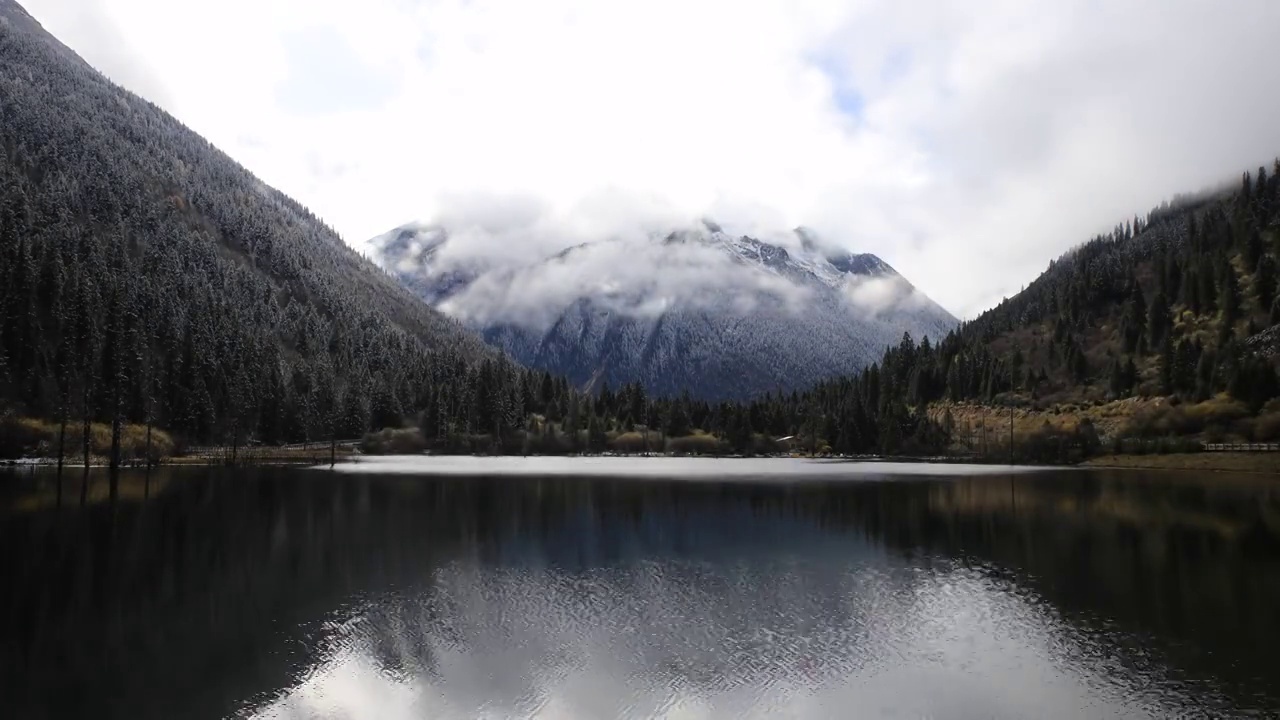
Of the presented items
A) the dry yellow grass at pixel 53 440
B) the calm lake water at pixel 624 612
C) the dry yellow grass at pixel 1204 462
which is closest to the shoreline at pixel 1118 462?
the dry yellow grass at pixel 1204 462

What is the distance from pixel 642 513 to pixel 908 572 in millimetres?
30788

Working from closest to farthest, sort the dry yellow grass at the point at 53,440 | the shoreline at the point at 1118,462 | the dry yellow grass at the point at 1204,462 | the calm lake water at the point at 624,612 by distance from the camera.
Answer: the calm lake water at the point at 624,612 → the dry yellow grass at the point at 53,440 → the shoreline at the point at 1118,462 → the dry yellow grass at the point at 1204,462

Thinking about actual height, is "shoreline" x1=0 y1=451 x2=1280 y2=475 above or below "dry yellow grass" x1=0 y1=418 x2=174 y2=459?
below

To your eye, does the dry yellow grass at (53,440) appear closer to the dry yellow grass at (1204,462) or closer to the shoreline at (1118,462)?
the shoreline at (1118,462)

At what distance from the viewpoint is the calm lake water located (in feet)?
83.4

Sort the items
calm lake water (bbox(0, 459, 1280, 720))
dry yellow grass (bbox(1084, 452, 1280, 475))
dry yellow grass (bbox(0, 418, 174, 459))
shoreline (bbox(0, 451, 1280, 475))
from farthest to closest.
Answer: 1. dry yellow grass (bbox(1084, 452, 1280, 475))
2. shoreline (bbox(0, 451, 1280, 475))
3. dry yellow grass (bbox(0, 418, 174, 459))
4. calm lake water (bbox(0, 459, 1280, 720))

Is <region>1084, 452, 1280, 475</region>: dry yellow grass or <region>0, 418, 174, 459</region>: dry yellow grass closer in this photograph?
<region>0, 418, 174, 459</region>: dry yellow grass

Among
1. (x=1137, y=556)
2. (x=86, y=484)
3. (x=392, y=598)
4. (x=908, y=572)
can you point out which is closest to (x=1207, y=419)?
(x=1137, y=556)

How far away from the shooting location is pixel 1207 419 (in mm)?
171875

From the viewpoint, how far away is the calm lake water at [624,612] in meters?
25.4

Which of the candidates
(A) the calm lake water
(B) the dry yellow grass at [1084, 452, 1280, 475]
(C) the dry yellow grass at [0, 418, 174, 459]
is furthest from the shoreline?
(A) the calm lake water

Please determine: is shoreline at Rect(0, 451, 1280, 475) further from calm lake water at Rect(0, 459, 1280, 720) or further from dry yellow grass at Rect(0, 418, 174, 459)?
calm lake water at Rect(0, 459, 1280, 720)

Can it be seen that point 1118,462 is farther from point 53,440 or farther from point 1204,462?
point 53,440

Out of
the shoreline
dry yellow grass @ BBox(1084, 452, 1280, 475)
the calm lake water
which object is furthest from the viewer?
dry yellow grass @ BBox(1084, 452, 1280, 475)
